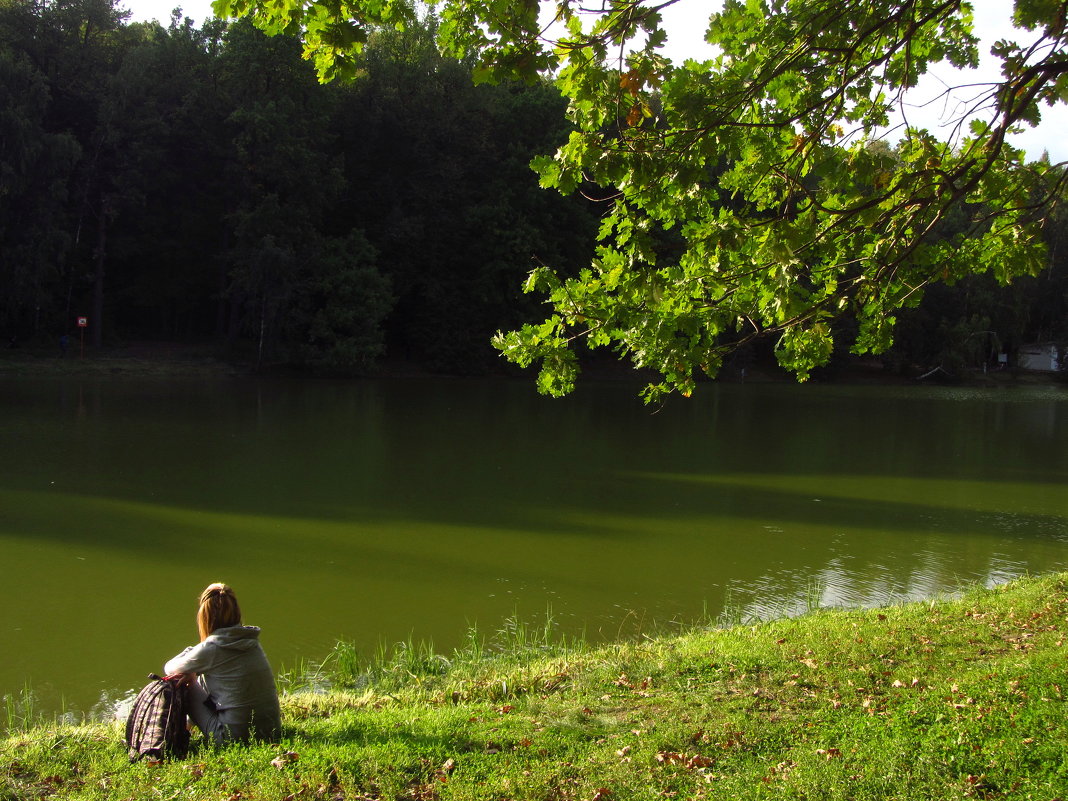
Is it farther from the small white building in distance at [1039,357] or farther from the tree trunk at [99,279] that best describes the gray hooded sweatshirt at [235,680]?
the small white building in distance at [1039,357]

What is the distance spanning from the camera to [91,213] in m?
38.6

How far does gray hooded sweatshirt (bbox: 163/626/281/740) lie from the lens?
15.1 feet

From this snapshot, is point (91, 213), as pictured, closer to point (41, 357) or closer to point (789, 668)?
point (41, 357)

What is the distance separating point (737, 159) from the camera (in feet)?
19.3

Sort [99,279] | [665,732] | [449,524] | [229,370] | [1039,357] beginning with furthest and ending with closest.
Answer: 1. [1039,357]
2. [229,370]
3. [99,279]
4. [449,524]
5. [665,732]

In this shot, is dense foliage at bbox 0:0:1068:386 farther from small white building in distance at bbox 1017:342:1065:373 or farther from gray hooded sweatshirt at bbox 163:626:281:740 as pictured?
gray hooded sweatshirt at bbox 163:626:281:740

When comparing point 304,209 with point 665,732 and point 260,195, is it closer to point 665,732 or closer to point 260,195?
point 260,195

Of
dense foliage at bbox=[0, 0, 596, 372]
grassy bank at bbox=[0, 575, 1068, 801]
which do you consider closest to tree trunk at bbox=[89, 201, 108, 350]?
dense foliage at bbox=[0, 0, 596, 372]

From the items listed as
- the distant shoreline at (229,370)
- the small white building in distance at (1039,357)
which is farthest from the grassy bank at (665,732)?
the small white building in distance at (1039,357)

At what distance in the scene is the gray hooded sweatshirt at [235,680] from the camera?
15.1 ft

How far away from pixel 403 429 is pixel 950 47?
17.7m

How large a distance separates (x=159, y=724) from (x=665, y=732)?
2435 mm

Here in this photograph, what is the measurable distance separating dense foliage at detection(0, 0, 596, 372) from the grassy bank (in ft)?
110

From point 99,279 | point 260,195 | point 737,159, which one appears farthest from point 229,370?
point 737,159
